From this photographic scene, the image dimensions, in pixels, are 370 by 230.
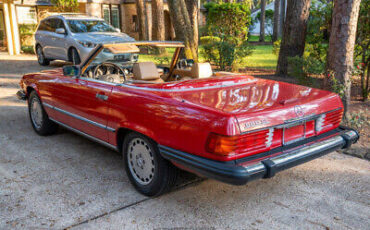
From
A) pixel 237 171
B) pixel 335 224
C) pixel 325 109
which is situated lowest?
pixel 335 224

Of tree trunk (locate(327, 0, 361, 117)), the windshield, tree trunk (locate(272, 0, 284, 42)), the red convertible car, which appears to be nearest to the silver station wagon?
the windshield

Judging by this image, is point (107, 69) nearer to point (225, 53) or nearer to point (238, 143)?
point (238, 143)

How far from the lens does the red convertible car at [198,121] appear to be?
9.41ft

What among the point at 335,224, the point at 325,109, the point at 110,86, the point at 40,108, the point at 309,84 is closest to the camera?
the point at 335,224

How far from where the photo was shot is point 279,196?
12.1ft

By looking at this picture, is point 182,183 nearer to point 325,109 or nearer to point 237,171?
point 237,171

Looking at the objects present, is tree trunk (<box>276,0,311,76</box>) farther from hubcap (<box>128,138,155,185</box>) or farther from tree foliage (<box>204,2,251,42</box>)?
hubcap (<box>128,138,155,185</box>)

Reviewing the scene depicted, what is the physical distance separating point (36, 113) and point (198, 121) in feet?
12.4

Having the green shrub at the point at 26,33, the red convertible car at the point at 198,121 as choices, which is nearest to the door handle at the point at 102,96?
the red convertible car at the point at 198,121

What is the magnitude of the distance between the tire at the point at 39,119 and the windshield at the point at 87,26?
6.98 m

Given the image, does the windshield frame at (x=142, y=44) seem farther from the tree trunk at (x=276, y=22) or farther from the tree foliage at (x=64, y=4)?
the tree trunk at (x=276, y=22)

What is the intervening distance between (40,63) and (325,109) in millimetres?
12939

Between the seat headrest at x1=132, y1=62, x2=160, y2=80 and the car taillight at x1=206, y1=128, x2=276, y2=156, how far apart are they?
1.61 metres

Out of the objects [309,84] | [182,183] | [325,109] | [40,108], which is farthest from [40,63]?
[325,109]
